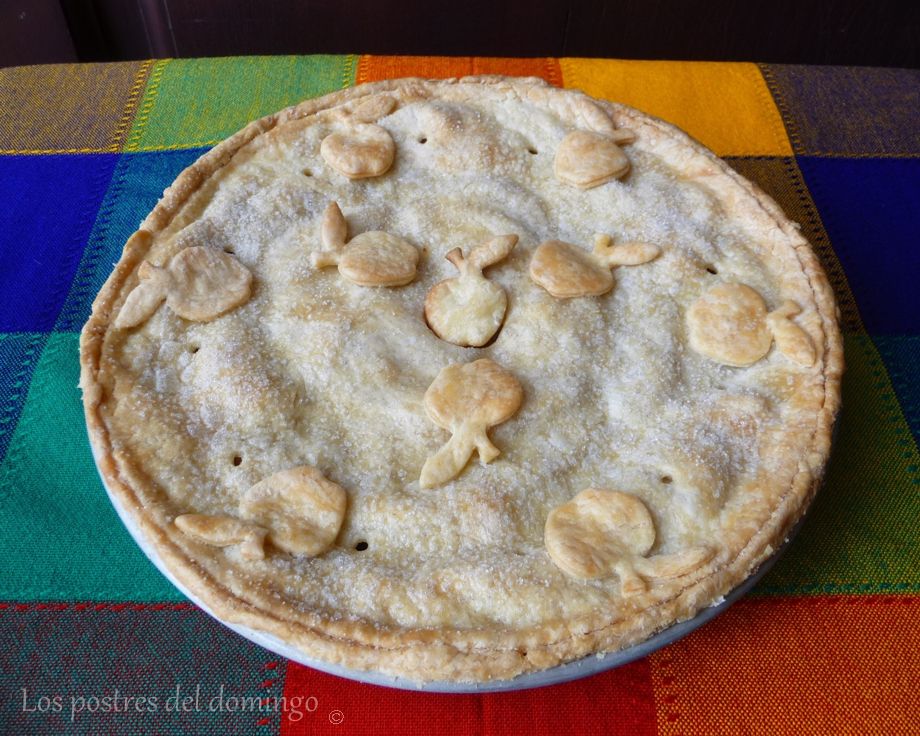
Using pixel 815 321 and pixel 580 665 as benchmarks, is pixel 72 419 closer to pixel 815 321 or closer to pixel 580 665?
pixel 580 665

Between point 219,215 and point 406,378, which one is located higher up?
point 219,215

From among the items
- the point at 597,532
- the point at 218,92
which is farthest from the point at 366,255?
the point at 218,92

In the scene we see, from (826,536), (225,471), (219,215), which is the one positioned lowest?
(826,536)

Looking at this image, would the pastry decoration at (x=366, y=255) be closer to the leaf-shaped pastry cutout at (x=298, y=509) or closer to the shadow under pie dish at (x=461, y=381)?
the shadow under pie dish at (x=461, y=381)

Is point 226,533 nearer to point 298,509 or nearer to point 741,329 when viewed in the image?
point 298,509

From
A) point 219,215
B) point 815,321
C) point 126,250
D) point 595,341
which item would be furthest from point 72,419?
point 815,321

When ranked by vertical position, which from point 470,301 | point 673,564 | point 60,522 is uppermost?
point 470,301

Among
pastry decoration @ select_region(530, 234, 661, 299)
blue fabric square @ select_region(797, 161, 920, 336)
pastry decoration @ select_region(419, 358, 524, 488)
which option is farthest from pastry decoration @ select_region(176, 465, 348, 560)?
blue fabric square @ select_region(797, 161, 920, 336)

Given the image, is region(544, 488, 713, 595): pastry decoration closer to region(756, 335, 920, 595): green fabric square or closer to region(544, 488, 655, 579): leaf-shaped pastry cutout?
region(544, 488, 655, 579): leaf-shaped pastry cutout
